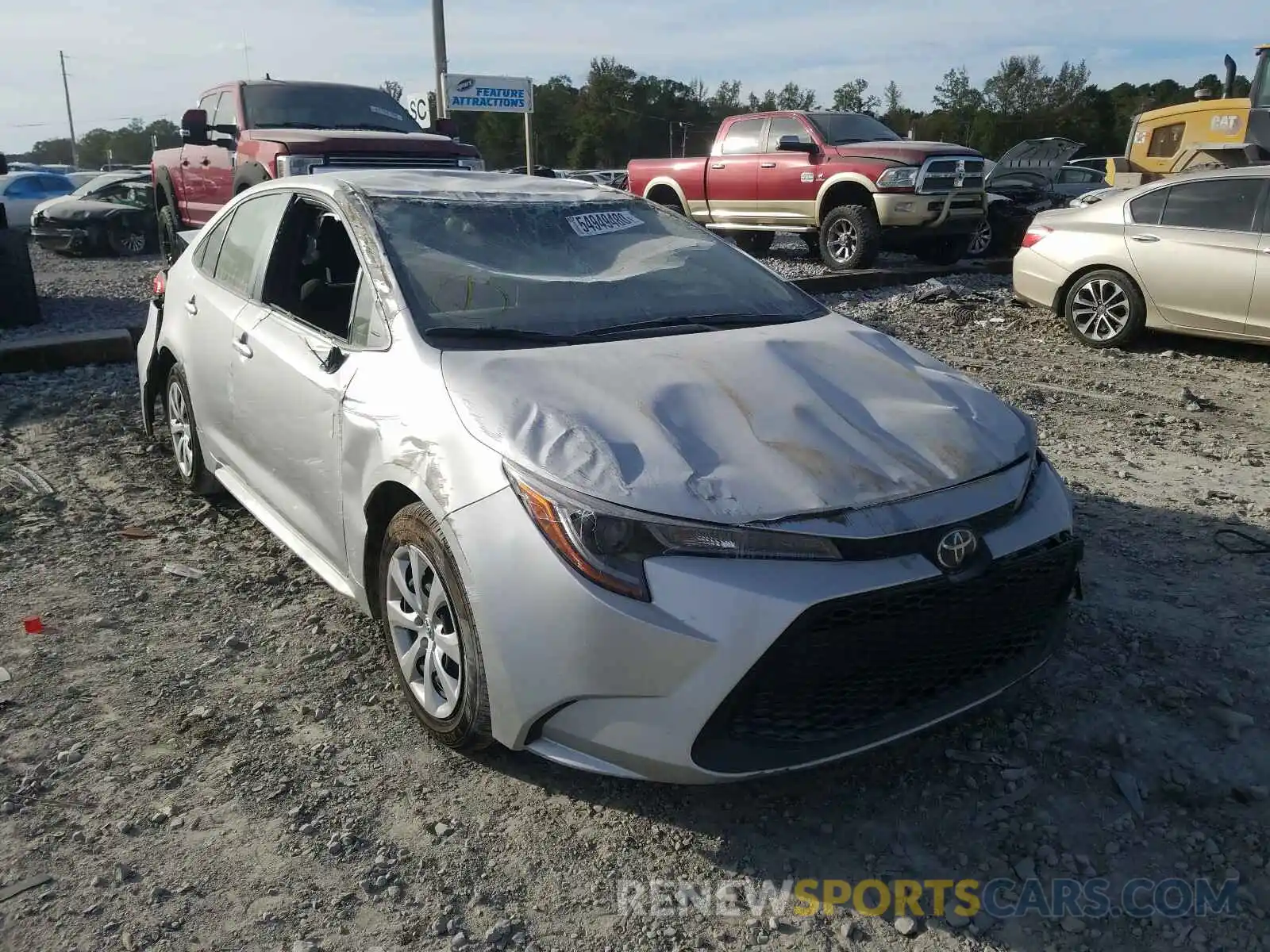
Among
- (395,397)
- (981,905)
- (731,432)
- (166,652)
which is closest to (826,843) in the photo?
(981,905)

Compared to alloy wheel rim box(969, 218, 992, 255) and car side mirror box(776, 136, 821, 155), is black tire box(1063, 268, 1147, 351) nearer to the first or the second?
car side mirror box(776, 136, 821, 155)

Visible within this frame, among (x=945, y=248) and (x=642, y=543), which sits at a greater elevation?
(x=642, y=543)

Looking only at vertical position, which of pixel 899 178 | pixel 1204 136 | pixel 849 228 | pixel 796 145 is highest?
pixel 1204 136

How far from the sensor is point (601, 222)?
4.05 m

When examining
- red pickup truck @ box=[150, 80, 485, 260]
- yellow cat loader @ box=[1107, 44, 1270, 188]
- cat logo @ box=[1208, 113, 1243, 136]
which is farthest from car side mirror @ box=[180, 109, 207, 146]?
cat logo @ box=[1208, 113, 1243, 136]

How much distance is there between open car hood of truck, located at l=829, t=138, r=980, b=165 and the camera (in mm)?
12047

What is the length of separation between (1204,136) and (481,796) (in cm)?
1383

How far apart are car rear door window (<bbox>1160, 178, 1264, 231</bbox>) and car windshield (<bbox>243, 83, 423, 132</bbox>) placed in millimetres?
7023

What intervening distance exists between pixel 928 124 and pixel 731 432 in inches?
2317

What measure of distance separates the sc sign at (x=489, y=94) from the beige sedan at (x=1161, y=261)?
13480mm

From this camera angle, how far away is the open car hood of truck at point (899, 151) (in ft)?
39.5

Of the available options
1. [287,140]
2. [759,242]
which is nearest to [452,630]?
[287,140]

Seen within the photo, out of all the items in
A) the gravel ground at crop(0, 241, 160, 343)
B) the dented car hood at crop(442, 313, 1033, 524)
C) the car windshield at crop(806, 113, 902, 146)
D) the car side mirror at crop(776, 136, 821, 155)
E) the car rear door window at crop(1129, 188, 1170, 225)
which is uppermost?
the car windshield at crop(806, 113, 902, 146)

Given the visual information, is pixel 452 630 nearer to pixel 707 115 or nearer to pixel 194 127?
pixel 194 127
